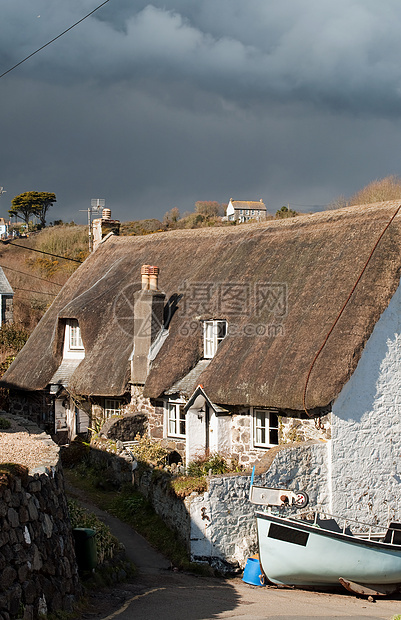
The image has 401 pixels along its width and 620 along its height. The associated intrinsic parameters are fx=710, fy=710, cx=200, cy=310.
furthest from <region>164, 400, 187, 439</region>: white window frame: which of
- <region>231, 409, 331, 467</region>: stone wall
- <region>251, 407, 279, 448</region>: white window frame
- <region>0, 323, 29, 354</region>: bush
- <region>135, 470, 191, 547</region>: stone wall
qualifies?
<region>0, 323, 29, 354</region>: bush

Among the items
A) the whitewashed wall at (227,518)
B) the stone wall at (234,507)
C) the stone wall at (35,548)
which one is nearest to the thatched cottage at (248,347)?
the stone wall at (234,507)

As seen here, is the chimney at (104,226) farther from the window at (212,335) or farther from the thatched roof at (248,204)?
the thatched roof at (248,204)

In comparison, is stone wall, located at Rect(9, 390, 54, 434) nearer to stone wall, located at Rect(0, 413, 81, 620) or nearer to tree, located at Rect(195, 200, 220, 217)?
stone wall, located at Rect(0, 413, 81, 620)

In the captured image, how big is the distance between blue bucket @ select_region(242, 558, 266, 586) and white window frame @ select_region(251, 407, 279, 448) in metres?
3.39

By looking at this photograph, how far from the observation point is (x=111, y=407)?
2306 cm

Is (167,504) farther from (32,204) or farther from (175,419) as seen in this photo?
(32,204)

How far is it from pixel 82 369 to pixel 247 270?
639cm

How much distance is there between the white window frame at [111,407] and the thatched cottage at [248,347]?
0.12 ft

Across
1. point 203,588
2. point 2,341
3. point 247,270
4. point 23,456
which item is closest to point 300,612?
point 203,588

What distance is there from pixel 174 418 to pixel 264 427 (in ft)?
11.8

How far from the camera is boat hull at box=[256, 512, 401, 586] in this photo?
45.9ft

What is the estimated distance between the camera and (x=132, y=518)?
18.0 meters

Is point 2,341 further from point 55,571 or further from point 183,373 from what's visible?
point 55,571

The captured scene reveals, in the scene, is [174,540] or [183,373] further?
[183,373]
